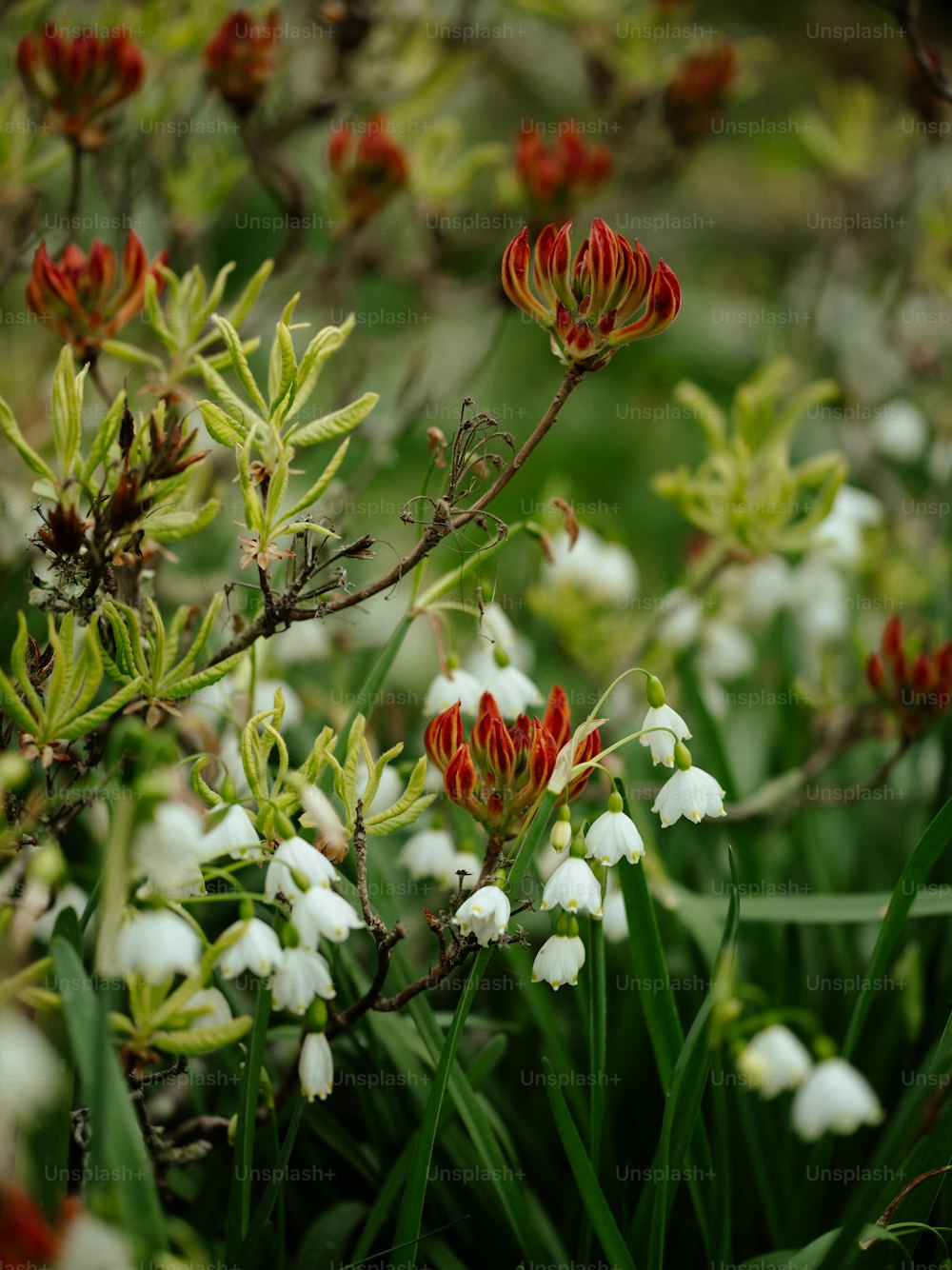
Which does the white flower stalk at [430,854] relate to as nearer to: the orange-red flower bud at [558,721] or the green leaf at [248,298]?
the orange-red flower bud at [558,721]

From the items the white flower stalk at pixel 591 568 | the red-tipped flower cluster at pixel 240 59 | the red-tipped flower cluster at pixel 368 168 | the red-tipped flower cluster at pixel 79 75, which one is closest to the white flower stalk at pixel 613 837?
the white flower stalk at pixel 591 568

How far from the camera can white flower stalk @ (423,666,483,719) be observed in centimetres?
143

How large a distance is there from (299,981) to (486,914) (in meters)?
0.21

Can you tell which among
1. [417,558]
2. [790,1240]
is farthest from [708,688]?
[417,558]

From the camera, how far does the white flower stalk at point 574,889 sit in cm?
109

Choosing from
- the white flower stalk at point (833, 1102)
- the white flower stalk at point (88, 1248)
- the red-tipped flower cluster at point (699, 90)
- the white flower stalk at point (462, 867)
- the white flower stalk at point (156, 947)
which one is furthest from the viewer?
the red-tipped flower cluster at point (699, 90)

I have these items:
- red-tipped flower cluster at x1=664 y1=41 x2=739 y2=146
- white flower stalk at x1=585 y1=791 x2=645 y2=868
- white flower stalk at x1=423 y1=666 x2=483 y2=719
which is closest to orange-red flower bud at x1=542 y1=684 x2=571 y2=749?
white flower stalk at x1=585 y1=791 x2=645 y2=868

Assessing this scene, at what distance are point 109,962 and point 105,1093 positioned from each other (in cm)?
15

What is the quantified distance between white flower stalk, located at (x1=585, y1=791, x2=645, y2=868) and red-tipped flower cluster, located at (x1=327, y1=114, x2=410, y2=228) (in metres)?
1.62

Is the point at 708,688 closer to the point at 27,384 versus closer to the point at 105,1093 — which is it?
the point at 105,1093

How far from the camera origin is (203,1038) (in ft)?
3.34

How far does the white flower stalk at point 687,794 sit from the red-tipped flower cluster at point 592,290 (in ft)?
1.57

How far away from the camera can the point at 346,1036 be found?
1497 millimetres

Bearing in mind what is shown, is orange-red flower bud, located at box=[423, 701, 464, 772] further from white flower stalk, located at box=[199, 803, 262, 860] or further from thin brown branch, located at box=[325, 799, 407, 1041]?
white flower stalk, located at box=[199, 803, 262, 860]
